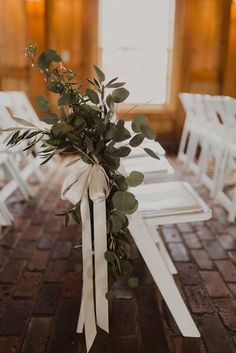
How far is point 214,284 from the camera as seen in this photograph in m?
2.10

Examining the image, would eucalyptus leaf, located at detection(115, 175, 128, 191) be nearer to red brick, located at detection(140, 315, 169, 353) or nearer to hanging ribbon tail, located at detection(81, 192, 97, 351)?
hanging ribbon tail, located at detection(81, 192, 97, 351)

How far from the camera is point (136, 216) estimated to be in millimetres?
1463

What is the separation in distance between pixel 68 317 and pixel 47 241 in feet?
3.08

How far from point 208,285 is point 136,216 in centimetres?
88

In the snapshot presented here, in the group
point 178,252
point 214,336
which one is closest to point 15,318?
point 214,336

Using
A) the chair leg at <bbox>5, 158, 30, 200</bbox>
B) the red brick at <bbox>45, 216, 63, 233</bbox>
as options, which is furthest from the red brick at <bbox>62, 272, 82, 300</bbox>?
the chair leg at <bbox>5, 158, 30, 200</bbox>

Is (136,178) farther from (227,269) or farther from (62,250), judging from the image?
(62,250)

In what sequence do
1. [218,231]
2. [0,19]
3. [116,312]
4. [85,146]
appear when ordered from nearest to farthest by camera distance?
[85,146] < [116,312] < [218,231] < [0,19]

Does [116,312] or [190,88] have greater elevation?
[190,88]

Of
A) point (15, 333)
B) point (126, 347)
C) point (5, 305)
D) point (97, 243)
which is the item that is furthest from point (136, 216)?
point (5, 305)

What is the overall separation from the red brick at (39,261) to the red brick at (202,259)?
0.95 meters

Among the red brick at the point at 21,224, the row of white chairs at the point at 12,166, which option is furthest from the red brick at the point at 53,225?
the row of white chairs at the point at 12,166

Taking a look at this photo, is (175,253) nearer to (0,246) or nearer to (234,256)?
(234,256)

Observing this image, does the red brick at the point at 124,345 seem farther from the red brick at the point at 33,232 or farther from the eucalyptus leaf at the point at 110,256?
the red brick at the point at 33,232
